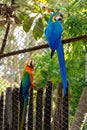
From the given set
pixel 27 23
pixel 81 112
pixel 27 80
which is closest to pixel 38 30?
pixel 27 23

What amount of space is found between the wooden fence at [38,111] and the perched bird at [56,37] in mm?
395

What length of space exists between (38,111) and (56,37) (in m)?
0.57

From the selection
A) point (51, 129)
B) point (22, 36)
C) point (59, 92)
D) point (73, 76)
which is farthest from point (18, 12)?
point (22, 36)

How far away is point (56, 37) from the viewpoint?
1.09 meters

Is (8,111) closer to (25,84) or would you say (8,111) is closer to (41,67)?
(25,84)

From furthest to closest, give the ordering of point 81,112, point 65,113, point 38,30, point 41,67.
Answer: point 41,67 < point 81,112 < point 65,113 < point 38,30

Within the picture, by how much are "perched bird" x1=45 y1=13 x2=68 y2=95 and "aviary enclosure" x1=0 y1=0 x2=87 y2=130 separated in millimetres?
22

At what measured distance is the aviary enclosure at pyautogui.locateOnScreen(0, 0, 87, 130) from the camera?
3.55 ft

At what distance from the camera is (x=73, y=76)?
243cm

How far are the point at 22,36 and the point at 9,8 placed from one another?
1.62m

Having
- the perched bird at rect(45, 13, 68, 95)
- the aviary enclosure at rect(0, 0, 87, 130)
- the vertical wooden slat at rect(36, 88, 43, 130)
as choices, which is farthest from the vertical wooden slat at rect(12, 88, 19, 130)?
the perched bird at rect(45, 13, 68, 95)

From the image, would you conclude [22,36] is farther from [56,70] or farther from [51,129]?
[51,129]

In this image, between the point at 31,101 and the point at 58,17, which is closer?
the point at 58,17

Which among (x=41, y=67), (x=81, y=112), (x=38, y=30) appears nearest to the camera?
(x=38, y=30)
